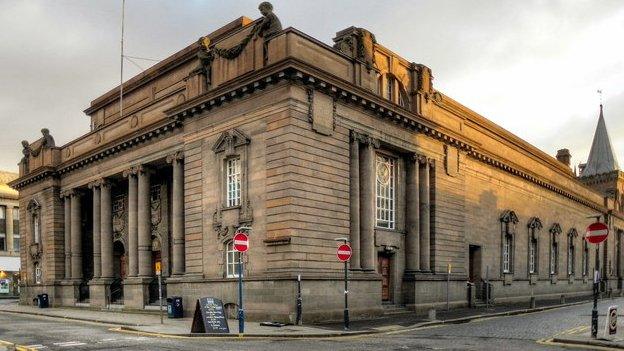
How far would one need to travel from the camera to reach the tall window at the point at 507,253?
41.7m

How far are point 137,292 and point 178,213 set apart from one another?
6397mm

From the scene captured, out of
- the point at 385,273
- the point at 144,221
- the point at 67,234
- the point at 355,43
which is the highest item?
the point at 355,43

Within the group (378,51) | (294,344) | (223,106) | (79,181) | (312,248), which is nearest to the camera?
(294,344)

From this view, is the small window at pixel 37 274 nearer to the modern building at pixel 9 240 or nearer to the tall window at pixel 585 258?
the modern building at pixel 9 240

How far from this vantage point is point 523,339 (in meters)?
17.6

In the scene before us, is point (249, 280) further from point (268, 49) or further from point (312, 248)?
point (268, 49)

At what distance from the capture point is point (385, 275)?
3009cm

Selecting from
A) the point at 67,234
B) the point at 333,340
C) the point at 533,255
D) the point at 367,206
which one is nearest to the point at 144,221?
the point at 67,234

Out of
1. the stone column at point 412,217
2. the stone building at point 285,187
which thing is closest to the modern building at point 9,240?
the stone building at point 285,187

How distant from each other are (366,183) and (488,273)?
51.3 feet

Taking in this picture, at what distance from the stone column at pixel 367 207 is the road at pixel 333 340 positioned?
5455 millimetres

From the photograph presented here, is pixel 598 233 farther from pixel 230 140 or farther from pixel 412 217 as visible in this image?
pixel 230 140

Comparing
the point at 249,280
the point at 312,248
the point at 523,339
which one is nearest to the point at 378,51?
the point at 312,248

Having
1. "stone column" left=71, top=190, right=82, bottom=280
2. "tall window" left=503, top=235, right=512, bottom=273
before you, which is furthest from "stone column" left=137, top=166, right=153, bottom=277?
"tall window" left=503, top=235, right=512, bottom=273
